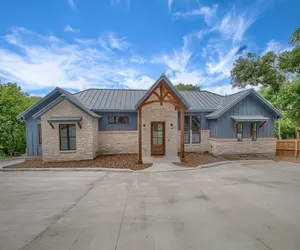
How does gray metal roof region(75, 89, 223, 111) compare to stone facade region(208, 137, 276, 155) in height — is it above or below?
above

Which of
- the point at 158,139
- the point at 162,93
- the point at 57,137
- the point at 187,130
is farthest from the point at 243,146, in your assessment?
the point at 57,137

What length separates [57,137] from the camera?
9508 millimetres

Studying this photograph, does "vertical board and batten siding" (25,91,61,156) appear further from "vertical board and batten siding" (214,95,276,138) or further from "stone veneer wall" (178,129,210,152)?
"vertical board and batten siding" (214,95,276,138)

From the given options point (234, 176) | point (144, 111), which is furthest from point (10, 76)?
point (234, 176)

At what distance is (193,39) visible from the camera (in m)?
17.3

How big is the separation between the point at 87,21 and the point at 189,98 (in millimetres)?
12221

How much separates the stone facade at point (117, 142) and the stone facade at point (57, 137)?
A: 1617 mm

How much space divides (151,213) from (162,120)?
7648mm

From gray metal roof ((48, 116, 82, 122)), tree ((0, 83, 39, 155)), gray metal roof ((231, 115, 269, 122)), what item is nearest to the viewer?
gray metal roof ((48, 116, 82, 122))

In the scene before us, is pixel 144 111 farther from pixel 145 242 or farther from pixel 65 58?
pixel 65 58

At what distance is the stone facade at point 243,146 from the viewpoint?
11.2 metres

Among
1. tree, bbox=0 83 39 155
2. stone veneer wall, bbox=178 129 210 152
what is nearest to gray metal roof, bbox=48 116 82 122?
stone veneer wall, bbox=178 129 210 152

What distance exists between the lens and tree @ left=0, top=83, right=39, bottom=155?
47.0 feet

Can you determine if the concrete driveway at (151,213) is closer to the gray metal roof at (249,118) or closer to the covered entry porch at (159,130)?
the covered entry porch at (159,130)
